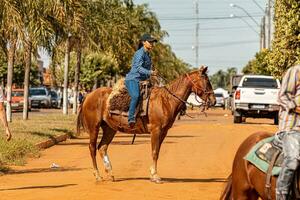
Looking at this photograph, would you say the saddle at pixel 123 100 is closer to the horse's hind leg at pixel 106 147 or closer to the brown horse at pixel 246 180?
the horse's hind leg at pixel 106 147

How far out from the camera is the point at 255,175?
27.0 feet

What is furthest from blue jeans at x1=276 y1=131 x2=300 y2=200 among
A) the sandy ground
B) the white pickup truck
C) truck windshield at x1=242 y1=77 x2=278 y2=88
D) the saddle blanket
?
truck windshield at x1=242 y1=77 x2=278 y2=88

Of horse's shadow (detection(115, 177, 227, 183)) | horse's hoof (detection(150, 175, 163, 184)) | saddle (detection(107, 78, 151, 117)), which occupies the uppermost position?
saddle (detection(107, 78, 151, 117))

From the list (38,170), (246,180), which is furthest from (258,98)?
(246,180)

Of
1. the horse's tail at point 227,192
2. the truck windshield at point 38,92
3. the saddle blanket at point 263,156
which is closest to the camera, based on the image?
the saddle blanket at point 263,156

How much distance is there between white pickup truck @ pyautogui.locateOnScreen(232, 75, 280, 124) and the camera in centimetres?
3684

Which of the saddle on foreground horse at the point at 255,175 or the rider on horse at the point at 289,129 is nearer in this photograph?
the rider on horse at the point at 289,129

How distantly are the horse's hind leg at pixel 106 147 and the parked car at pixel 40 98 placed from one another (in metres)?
52.0

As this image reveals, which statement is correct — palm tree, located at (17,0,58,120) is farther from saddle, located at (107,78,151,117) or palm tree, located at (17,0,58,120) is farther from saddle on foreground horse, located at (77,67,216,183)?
saddle, located at (107,78,151,117)

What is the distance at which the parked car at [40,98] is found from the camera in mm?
68438

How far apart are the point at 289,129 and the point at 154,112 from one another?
24.3 feet

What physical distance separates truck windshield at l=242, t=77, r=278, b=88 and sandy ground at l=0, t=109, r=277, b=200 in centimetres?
1389

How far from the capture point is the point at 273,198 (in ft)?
26.2

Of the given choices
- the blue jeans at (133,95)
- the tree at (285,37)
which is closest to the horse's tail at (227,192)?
the blue jeans at (133,95)
